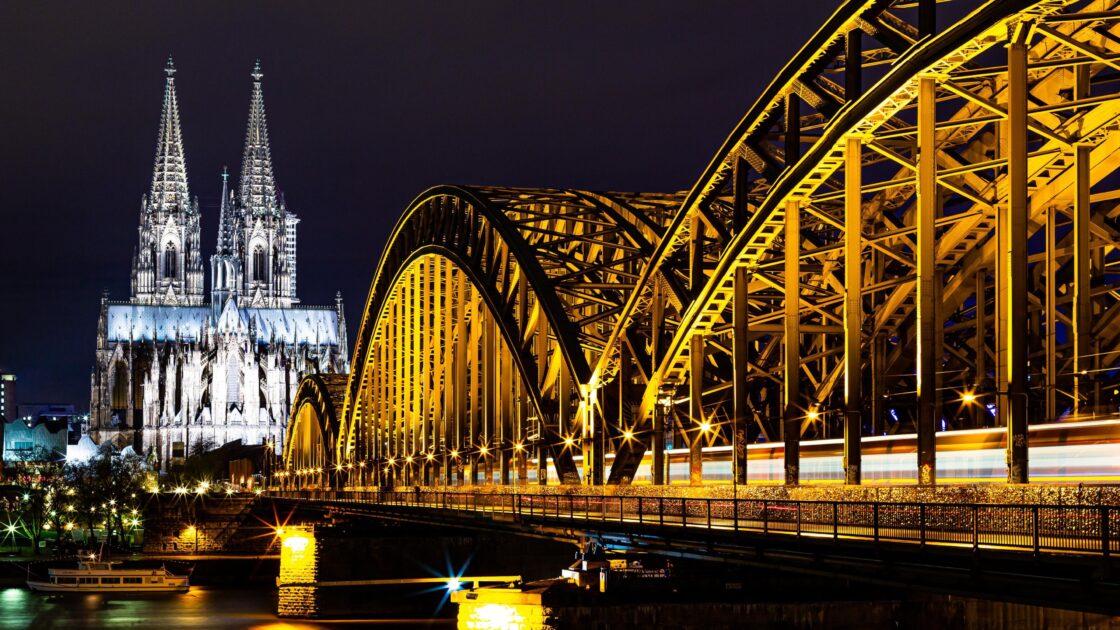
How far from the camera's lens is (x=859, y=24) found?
31.9m

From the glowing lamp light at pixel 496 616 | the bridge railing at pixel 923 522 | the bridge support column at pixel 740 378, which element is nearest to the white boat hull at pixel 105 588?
the glowing lamp light at pixel 496 616

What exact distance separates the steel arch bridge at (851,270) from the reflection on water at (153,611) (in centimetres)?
1570

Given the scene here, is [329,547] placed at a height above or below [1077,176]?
below

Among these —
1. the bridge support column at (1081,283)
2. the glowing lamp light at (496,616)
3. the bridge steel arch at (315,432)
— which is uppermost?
the bridge support column at (1081,283)

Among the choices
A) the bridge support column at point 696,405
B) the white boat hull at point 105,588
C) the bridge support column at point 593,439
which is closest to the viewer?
the bridge support column at point 696,405

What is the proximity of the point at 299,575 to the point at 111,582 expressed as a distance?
31.4m

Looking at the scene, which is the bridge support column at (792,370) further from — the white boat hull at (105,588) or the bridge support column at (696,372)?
the white boat hull at (105,588)

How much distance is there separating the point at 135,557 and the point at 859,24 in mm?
105820

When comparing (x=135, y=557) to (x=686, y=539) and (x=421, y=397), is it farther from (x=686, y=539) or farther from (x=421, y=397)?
(x=686, y=539)

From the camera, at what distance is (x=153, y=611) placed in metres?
94.8

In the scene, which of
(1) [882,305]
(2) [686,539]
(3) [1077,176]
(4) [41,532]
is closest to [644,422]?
(1) [882,305]

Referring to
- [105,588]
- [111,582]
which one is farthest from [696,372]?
[111,582]

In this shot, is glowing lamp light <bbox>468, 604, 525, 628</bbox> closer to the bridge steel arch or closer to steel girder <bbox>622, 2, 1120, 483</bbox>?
steel girder <bbox>622, 2, 1120, 483</bbox>

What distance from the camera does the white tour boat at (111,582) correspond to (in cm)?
11081
